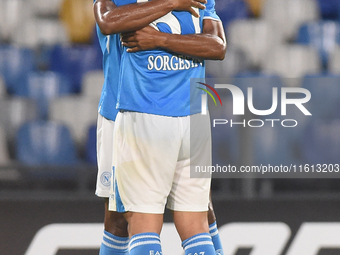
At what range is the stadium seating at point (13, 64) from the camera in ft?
14.5

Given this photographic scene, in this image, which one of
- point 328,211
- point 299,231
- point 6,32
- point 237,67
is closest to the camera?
point 299,231

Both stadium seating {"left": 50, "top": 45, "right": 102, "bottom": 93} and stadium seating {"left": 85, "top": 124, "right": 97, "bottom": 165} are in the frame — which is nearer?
stadium seating {"left": 85, "top": 124, "right": 97, "bottom": 165}

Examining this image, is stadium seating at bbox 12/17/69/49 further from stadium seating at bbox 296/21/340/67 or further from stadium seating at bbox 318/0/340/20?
stadium seating at bbox 318/0/340/20

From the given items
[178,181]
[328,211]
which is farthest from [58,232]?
[328,211]

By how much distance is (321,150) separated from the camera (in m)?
3.86

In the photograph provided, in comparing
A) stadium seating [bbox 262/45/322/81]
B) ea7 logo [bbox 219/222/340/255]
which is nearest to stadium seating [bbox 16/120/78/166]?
ea7 logo [bbox 219/222/340/255]

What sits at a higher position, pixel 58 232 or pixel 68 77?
pixel 68 77

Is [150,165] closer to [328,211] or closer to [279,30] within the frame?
[328,211]

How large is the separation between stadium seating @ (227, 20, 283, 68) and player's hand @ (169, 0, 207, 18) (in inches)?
120

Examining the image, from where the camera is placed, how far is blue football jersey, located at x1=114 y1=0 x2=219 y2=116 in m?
1.51

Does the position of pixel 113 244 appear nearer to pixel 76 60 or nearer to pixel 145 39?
pixel 145 39

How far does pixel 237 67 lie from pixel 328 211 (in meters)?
1.57

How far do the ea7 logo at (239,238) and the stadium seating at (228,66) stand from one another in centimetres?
172

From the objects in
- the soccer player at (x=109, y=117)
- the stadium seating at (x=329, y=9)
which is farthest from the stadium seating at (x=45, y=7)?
Result: the soccer player at (x=109, y=117)
